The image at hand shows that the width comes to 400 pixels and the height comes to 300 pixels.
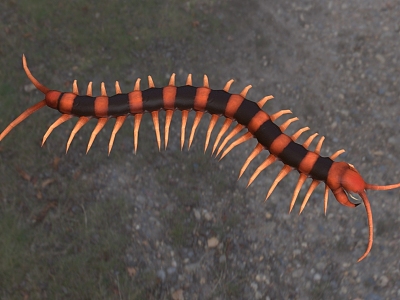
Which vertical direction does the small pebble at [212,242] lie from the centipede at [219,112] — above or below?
below

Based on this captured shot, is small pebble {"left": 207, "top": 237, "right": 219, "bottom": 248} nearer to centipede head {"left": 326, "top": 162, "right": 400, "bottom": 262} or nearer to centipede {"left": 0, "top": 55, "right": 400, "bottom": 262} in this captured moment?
centipede {"left": 0, "top": 55, "right": 400, "bottom": 262}

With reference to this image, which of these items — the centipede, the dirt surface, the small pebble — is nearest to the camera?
the centipede

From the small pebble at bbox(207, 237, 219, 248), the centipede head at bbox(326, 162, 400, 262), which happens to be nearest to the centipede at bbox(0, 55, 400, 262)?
the centipede head at bbox(326, 162, 400, 262)

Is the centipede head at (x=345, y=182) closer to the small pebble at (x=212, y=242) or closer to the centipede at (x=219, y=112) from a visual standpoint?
the centipede at (x=219, y=112)

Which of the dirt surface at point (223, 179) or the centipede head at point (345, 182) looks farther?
the dirt surface at point (223, 179)

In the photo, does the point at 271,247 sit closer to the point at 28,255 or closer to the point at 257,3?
the point at 28,255

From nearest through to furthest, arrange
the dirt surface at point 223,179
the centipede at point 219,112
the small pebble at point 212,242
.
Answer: the centipede at point 219,112 → the dirt surface at point 223,179 → the small pebble at point 212,242

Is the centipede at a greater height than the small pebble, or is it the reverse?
the centipede

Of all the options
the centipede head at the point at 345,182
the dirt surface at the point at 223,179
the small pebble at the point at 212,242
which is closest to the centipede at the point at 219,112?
the centipede head at the point at 345,182

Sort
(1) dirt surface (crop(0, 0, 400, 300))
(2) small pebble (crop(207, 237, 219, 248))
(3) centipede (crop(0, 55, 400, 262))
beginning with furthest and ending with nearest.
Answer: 1. (2) small pebble (crop(207, 237, 219, 248))
2. (1) dirt surface (crop(0, 0, 400, 300))
3. (3) centipede (crop(0, 55, 400, 262))
